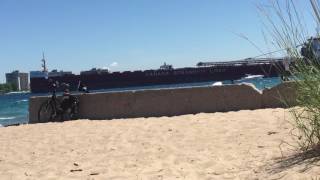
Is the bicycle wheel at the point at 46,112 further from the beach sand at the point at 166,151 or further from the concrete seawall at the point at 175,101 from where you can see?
the beach sand at the point at 166,151

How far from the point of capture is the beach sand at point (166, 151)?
5.86 meters

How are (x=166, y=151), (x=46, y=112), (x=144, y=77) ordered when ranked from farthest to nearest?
(x=144, y=77)
(x=46, y=112)
(x=166, y=151)

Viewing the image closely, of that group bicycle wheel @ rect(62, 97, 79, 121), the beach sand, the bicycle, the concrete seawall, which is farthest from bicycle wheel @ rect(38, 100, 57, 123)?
the beach sand

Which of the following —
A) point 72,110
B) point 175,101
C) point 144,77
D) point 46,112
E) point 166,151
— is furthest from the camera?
point 144,77

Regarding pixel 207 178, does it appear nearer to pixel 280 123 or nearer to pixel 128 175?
pixel 128 175

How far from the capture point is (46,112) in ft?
45.9

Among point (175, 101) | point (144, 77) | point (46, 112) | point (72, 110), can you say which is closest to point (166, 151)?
point (175, 101)

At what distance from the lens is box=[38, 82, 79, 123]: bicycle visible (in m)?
13.7

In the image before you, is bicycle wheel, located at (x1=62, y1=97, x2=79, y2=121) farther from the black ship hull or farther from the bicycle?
the black ship hull

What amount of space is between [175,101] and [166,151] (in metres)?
5.32

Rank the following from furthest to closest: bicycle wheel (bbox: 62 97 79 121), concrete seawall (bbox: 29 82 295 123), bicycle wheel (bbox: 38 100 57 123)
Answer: bicycle wheel (bbox: 38 100 57 123), bicycle wheel (bbox: 62 97 79 121), concrete seawall (bbox: 29 82 295 123)

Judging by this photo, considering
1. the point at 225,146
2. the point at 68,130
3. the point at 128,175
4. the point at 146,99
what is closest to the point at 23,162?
the point at 128,175

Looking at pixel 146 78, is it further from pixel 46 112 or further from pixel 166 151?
pixel 166 151

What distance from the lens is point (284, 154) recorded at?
5996mm
